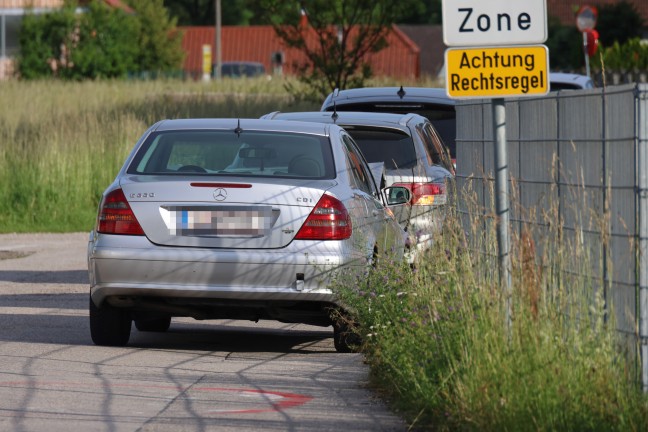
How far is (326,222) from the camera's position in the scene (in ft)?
31.7

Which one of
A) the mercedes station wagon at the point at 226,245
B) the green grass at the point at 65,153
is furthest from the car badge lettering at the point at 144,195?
the green grass at the point at 65,153

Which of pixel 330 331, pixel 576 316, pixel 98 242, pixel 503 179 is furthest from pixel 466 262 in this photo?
pixel 330 331

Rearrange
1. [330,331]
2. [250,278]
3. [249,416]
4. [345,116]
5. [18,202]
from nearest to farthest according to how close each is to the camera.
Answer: [249,416], [250,278], [330,331], [345,116], [18,202]

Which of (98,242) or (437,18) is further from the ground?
(437,18)

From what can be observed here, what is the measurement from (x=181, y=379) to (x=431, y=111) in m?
7.58

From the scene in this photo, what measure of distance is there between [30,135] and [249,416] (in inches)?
777

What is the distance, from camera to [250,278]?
9.53 metres

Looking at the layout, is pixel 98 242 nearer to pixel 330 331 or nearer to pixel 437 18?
pixel 330 331

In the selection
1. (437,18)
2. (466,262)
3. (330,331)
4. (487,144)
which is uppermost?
(437,18)

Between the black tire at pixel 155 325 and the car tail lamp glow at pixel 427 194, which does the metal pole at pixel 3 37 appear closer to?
the car tail lamp glow at pixel 427 194

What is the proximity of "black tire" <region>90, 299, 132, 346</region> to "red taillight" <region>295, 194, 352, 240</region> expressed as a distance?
1.40m

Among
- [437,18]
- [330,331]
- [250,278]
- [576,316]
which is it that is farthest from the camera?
[437,18]

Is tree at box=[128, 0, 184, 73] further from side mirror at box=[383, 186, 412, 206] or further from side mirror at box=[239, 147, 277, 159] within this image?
side mirror at box=[239, 147, 277, 159]

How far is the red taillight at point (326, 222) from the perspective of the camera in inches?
378
